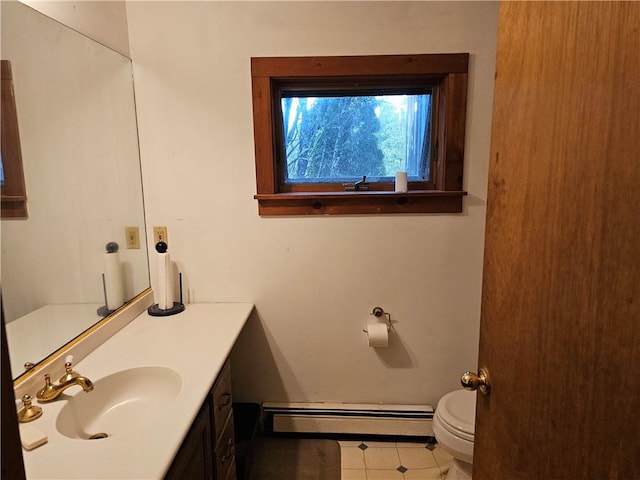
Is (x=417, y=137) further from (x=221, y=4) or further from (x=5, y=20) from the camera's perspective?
(x=5, y=20)

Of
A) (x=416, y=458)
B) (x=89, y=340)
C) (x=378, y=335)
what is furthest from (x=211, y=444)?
(x=416, y=458)

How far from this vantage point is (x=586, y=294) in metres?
0.64

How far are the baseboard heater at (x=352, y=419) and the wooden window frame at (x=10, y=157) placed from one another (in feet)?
4.99

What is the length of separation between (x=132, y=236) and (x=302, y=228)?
823 millimetres

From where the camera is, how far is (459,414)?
1.71m

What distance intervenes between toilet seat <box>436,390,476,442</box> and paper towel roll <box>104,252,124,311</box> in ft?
4.97

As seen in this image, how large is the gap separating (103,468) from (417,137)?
1.81 metres

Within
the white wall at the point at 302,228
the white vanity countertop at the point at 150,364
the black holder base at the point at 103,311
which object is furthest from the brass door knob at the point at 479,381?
the black holder base at the point at 103,311

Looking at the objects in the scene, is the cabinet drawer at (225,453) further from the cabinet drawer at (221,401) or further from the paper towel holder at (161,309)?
the paper towel holder at (161,309)

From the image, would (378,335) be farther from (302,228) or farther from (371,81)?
(371,81)

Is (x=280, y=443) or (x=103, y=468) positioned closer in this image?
(x=103, y=468)

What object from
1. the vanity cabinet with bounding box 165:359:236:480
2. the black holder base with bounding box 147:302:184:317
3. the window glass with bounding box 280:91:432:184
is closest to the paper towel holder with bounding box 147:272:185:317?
the black holder base with bounding box 147:302:184:317

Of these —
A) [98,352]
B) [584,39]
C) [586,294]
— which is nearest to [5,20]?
[98,352]

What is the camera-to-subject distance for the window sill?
1860 mm
